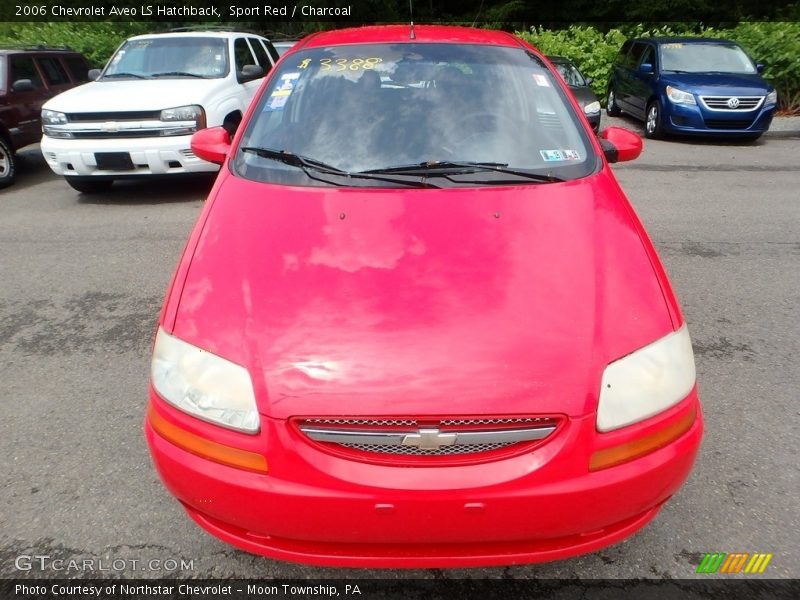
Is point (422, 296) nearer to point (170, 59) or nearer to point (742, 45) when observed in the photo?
point (170, 59)

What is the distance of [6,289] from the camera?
14.9 feet

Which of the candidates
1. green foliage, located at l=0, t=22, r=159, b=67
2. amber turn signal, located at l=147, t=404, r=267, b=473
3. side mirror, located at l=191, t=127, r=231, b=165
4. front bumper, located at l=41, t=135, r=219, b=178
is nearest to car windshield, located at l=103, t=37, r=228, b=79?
front bumper, located at l=41, t=135, r=219, b=178

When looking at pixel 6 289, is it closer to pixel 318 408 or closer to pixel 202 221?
pixel 202 221

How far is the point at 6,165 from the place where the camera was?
25.7 ft

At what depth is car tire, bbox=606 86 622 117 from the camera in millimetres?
12719

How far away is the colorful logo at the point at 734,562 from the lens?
210cm

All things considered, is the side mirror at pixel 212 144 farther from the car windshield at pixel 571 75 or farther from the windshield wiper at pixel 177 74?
the car windshield at pixel 571 75

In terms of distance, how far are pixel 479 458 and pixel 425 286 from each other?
1.92ft

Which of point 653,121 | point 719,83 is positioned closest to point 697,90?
point 719,83

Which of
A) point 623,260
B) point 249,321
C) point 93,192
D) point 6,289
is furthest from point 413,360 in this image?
point 93,192

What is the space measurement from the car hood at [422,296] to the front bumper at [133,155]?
4.37 metres

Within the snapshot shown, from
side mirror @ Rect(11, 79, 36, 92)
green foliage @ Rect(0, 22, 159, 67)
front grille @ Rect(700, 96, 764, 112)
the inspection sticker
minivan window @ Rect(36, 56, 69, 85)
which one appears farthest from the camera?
green foliage @ Rect(0, 22, 159, 67)

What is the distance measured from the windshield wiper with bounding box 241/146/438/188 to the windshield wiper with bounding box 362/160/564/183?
0.05m

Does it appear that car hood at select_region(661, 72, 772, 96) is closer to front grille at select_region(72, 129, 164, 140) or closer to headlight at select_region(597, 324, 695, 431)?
front grille at select_region(72, 129, 164, 140)
